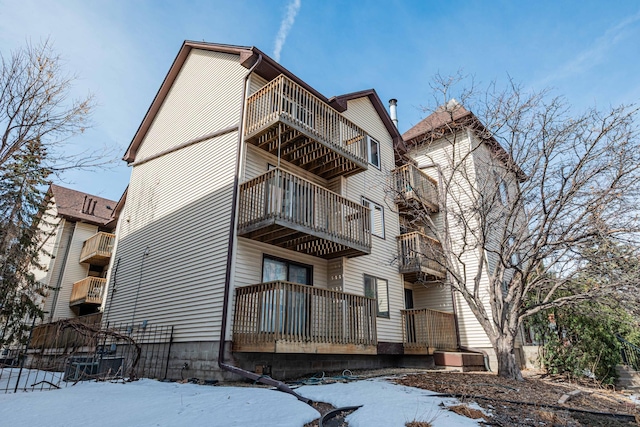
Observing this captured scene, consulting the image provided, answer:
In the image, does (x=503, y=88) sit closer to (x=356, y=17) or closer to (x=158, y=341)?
(x=356, y=17)

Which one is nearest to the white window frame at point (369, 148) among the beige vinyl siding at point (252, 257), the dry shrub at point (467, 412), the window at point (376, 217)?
the window at point (376, 217)

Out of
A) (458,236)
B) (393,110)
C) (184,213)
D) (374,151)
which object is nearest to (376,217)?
(374,151)

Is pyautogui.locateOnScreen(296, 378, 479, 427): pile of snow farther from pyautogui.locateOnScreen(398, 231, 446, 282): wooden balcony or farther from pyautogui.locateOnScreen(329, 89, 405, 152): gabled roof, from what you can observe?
pyautogui.locateOnScreen(329, 89, 405, 152): gabled roof

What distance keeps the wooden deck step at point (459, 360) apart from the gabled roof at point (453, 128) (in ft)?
19.9

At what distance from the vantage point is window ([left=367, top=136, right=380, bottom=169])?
15.8 m

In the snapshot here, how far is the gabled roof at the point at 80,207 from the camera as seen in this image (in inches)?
874

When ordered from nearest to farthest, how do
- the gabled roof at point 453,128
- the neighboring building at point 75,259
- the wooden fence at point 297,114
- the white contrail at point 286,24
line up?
1. the wooden fence at point 297,114
2. the gabled roof at point 453,128
3. the white contrail at point 286,24
4. the neighboring building at point 75,259

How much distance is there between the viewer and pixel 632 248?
31.2 feet

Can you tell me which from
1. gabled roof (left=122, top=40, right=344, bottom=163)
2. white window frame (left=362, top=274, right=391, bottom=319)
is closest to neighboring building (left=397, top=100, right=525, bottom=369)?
white window frame (left=362, top=274, right=391, bottom=319)

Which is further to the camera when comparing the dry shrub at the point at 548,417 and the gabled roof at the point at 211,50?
the gabled roof at the point at 211,50

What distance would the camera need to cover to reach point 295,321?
28.1ft

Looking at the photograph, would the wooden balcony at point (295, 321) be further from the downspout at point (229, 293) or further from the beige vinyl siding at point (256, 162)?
the beige vinyl siding at point (256, 162)

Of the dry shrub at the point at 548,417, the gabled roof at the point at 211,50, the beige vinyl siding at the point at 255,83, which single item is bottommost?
the dry shrub at the point at 548,417

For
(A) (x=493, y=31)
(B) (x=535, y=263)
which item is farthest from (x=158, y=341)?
(A) (x=493, y=31)
